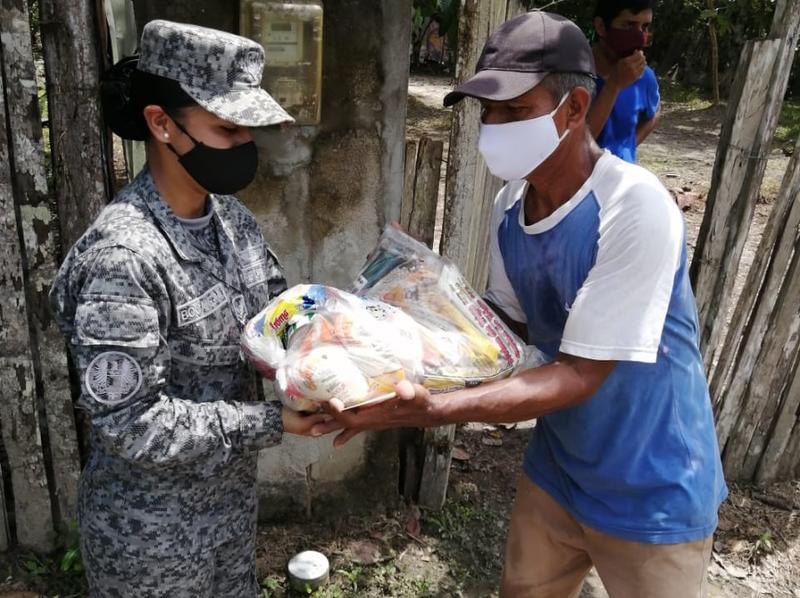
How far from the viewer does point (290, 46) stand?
99.9 inches

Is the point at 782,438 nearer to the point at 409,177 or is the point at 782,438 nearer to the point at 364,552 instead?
the point at 364,552

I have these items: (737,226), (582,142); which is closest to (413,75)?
(737,226)

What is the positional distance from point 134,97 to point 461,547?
8.19 feet

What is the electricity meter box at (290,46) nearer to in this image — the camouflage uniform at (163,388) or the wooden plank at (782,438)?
the camouflage uniform at (163,388)

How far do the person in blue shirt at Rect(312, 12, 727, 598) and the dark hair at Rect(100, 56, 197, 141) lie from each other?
0.69 m

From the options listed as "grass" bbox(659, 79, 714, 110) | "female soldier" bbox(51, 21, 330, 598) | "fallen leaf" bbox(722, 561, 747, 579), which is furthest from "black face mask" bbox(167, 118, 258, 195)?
"grass" bbox(659, 79, 714, 110)

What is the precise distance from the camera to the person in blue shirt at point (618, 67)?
3354 mm

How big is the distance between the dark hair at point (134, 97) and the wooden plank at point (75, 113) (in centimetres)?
59

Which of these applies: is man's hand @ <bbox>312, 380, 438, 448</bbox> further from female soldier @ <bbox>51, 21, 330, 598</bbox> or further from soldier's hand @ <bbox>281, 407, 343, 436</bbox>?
female soldier @ <bbox>51, 21, 330, 598</bbox>

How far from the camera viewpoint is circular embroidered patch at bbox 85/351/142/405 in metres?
1.62

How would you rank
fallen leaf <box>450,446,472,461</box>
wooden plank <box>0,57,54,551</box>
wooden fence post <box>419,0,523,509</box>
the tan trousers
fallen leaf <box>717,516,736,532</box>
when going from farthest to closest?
fallen leaf <box>450,446,472,461</box>, fallen leaf <box>717,516,736,532</box>, wooden fence post <box>419,0,523,509</box>, wooden plank <box>0,57,54,551</box>, the tan trousers

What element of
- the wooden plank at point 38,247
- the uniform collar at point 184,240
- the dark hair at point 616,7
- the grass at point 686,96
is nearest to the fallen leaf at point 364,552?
the wooden plank at point 38,247

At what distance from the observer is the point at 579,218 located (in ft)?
6.06

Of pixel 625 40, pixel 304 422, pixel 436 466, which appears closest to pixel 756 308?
pixel 625 40
